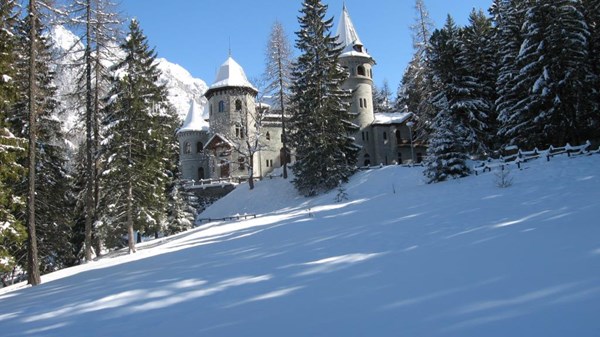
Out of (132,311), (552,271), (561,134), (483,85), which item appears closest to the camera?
(552,271)

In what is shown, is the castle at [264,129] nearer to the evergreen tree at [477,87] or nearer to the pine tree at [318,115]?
the pine tree at [318,115]

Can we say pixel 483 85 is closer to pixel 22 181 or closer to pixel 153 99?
pixel 153 99

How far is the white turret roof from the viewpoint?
45469mm

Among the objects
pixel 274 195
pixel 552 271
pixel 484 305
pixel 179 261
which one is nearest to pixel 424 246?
pixel 552 271

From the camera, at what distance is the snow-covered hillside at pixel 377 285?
4160mm

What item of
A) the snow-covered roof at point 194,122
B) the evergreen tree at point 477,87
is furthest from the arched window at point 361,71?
the snow-covered roof at point 194,122

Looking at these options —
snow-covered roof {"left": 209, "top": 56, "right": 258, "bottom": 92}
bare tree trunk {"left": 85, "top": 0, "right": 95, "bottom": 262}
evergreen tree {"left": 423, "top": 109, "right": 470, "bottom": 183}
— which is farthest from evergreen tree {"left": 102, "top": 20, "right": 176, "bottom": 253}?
snow-covered roof {"left": 209, "top": 56, "right": 258, "bottom": 92}

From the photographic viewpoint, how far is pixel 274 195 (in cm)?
3281

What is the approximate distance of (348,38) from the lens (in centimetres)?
4725

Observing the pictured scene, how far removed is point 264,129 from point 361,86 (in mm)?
13023

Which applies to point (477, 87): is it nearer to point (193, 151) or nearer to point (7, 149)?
point (7, 149)

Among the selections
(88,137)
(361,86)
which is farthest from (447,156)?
(361,86)

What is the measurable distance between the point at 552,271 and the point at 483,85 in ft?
90.8

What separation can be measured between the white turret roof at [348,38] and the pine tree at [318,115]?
470 inches
